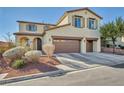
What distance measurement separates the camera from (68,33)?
600 inches

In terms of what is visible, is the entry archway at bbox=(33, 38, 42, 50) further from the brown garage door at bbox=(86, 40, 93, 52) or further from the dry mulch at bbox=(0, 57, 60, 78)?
the brown garage door at bbox=(86, 40, 93, 52)

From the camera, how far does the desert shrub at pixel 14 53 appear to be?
11586 mm

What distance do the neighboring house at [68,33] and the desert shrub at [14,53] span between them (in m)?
1.22

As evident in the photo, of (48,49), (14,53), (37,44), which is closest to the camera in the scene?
(14,53)

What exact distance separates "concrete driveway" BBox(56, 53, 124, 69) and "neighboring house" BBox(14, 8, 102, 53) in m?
0.81

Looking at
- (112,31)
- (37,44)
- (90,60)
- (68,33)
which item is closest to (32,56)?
(37,44)

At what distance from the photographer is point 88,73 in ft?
34.5

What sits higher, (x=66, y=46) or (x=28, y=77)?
(x=66, y=46)

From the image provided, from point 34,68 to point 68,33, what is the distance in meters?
5.40

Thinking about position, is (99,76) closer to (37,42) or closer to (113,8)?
(113,8)

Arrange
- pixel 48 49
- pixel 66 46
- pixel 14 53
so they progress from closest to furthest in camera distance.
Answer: pixel 14 53 < pixel 48 49 < pixel 66 46

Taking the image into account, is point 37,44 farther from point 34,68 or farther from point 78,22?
point 78,22
